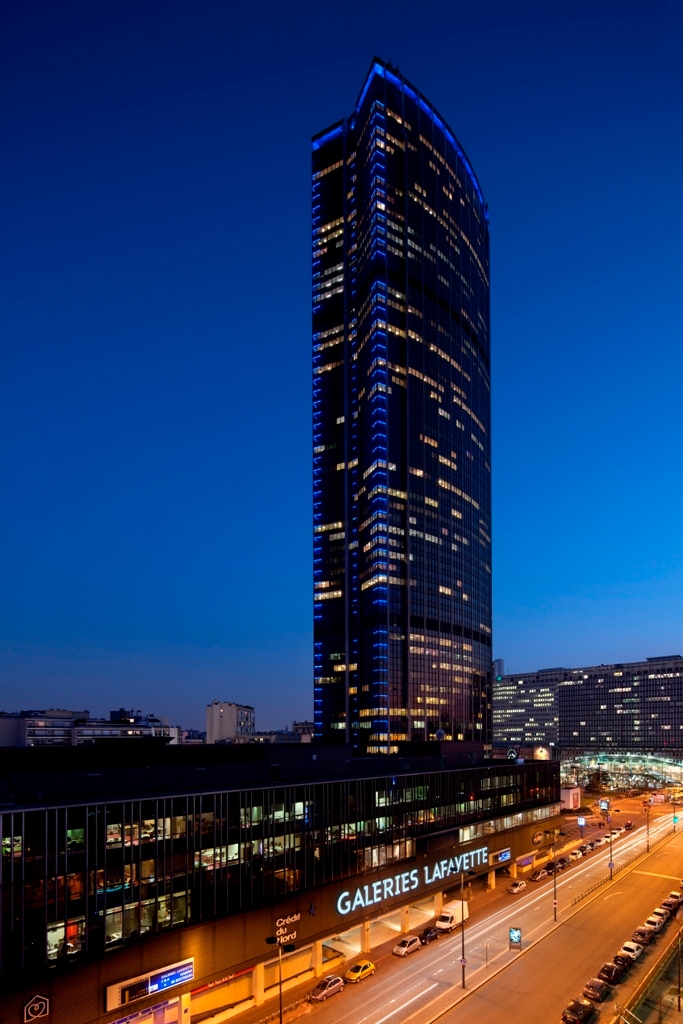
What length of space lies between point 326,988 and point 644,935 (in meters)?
33.3

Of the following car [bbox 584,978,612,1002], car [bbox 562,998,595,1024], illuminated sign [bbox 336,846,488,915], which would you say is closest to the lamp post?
illuminated sign [bbox 336,846,488,915]

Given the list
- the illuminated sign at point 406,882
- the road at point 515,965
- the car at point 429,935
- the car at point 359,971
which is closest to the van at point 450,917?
the car at point 429,935

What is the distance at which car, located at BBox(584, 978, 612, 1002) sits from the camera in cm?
5738

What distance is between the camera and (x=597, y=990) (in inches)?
2288

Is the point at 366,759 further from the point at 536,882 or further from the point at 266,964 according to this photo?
the point at 536,882

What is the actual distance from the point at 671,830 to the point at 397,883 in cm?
9230

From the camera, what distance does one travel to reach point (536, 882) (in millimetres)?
96125

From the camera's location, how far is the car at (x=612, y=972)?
60750mm

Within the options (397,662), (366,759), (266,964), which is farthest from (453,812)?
(397,662)

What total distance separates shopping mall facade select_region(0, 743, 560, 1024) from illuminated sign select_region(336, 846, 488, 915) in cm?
18

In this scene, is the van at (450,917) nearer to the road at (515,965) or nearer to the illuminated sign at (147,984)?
the road at (515,965)

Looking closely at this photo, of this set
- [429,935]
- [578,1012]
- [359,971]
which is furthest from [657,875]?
[359,971]

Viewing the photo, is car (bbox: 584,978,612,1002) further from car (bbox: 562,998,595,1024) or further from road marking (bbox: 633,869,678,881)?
road marking (bbox: 633,869,678,881)

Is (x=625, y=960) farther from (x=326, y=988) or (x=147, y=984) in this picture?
(x=147, y=984)
